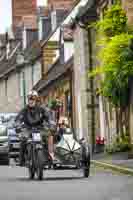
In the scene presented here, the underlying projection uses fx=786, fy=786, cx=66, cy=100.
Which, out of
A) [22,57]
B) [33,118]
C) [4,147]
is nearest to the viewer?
[33,118]

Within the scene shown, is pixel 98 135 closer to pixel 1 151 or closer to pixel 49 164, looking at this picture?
pixel 1 151

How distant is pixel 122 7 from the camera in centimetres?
2978

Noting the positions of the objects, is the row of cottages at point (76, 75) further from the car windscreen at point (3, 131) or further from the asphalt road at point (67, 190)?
the asphalt road at point (67, 190)

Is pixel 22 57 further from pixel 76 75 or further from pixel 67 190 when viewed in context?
pixel 67 190

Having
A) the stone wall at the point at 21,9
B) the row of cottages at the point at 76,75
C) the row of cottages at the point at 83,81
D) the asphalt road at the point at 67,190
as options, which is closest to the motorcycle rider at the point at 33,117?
the asphalt road at the point at 67,190

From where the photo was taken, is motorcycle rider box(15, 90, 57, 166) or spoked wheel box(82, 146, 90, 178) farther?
spoked wheel box(82, 146, 90, 178)

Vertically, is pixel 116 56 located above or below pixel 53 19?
below

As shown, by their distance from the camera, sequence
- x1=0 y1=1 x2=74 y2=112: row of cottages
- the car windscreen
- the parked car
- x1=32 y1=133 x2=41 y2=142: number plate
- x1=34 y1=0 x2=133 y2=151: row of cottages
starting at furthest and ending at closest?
x1=0 y1=1 x2=74 y2=112: row of cottages, x1=34 y1=0 x2=133 y2=151: row of cottages, the car windscreen, the parked car, x1=32 y1=133 x2=41 y2=142: number plate

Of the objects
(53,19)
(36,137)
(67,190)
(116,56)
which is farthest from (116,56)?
(53,19)

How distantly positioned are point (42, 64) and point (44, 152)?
3890 centimetres

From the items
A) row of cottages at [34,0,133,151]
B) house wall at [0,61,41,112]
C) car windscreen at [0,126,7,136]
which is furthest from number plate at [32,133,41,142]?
house wall at [0,61,41,112]

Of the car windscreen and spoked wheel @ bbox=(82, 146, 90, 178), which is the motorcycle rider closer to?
spoked wheel @ bbox=(82, 146, 90, 178)

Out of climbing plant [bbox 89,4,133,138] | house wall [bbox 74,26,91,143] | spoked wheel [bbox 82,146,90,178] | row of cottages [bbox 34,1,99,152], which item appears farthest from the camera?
house wall [bbox 74,26,91,143]

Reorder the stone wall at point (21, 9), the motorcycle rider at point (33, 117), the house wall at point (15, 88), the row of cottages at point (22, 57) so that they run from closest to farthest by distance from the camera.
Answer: the motorcycle rider at point (33, 117) < the row of cottages at point (22, 57) < the house wall at point (15, 88) < the stone wall at point (21, 9)
